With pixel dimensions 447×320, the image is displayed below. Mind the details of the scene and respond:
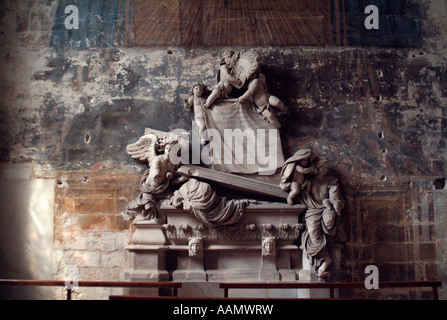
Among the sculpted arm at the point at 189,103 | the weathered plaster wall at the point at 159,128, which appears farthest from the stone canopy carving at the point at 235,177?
the weathered plaster wall at the point at 159,128

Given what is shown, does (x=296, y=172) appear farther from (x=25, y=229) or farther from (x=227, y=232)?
(x=25, y=229)

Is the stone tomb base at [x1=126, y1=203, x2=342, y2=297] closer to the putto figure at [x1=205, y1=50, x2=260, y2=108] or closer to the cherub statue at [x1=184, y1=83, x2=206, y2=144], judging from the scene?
the cherub statue at [x1=184, y1=83, x2=206, y2=144]

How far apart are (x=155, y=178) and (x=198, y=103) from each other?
122 cm

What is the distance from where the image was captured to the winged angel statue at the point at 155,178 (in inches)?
227

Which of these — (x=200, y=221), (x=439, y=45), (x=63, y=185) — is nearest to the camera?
(x=200, y=221)

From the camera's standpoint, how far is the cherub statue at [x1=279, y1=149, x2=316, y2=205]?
581cm

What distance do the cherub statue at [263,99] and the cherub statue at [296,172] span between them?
23.8 inches

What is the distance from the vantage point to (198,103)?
623 cm

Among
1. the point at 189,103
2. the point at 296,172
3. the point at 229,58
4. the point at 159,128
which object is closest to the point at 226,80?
the point at 229,58
